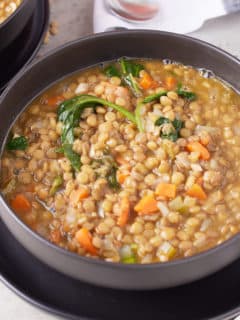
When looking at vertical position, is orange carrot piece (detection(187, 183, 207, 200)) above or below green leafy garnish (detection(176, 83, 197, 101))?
below

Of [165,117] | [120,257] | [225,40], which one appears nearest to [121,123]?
[165,117]

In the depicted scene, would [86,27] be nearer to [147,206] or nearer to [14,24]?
[14,24]

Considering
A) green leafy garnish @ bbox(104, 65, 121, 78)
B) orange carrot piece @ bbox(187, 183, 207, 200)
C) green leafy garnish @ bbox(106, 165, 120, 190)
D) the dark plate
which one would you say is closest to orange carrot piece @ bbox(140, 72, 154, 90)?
green leafy garnish @ bbox(104, 65, 121, 78)

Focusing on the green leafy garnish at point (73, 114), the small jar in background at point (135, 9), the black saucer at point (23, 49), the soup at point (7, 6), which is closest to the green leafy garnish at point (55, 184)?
the green leafy garnish at point (73, 114)

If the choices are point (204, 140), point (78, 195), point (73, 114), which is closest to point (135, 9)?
point (73, 114)

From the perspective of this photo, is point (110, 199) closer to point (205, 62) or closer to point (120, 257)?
point (120, 257)

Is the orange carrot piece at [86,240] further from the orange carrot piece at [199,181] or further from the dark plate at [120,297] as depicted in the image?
the orange carrot piece at [199,181]

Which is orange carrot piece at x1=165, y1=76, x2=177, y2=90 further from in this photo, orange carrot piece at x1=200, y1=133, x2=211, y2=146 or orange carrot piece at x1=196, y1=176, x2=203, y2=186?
orange carrot piece at x1=196, y1=176, x2=203, y2=186
